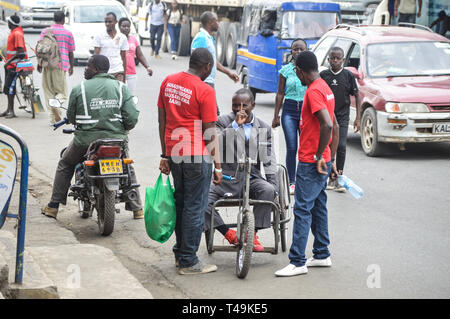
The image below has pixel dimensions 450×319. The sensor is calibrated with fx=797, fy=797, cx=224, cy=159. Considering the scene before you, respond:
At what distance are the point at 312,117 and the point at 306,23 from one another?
1061cm

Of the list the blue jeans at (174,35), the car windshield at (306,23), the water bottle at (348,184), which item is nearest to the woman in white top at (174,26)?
the blue jeans at (174,35)

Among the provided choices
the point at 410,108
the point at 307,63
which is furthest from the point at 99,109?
the point at 410,108

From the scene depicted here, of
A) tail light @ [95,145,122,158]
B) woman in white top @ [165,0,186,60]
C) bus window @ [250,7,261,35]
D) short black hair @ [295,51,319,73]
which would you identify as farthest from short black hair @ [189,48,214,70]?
woman in white top @ [165,0,186,60]

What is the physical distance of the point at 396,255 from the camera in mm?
6715

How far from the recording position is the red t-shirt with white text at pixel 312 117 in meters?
5.98

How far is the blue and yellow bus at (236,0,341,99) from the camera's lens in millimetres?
15883

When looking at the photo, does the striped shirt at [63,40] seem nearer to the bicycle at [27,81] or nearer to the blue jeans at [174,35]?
the bicycle at [27,81]

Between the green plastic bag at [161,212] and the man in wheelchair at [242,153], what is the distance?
43cm

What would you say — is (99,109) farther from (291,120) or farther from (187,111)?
(291,120)

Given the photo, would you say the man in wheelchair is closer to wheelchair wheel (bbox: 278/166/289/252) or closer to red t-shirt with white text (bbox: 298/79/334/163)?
wheelchair wheel (bbox: 278/166/289/252)

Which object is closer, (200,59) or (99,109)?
(200,59)

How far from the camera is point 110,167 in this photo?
7246mm

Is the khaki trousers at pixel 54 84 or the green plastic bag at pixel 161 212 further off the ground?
the green plastic bag at pixel 161 212
